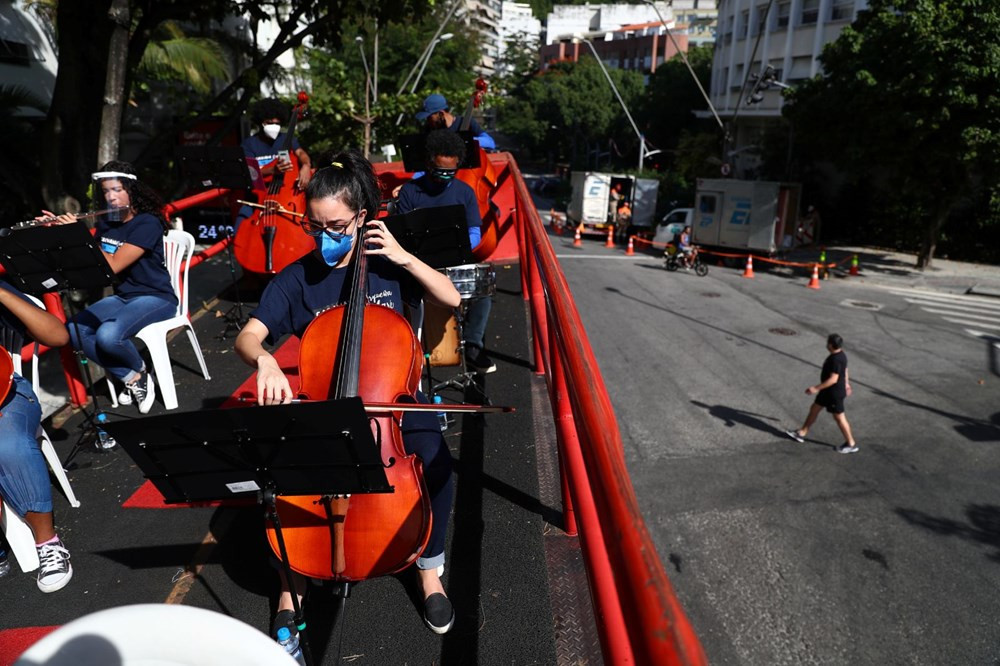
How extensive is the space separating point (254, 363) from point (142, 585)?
1.19 metres

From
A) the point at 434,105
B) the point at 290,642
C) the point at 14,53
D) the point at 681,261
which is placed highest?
the point at 14,53

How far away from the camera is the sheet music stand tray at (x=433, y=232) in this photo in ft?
12.2

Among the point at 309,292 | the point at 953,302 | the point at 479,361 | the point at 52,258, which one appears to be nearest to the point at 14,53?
the point at 52,258

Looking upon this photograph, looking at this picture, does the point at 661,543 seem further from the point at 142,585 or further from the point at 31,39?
the point at 31,39

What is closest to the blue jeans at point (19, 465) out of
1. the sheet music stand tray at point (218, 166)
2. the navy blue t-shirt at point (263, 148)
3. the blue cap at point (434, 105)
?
the sheet music stand tray at point (218, 166)

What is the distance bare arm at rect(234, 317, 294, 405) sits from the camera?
8.18 feet

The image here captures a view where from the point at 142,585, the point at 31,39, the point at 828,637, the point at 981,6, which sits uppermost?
the point at 981,6

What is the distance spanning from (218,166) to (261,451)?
17.2 ft

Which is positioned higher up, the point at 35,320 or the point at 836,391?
the point at 35,320

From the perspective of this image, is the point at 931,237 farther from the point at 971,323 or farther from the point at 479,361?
the point at 479,361

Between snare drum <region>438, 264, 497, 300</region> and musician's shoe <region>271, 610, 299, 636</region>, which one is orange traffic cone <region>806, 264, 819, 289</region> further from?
musician's shoe <region>271, 610, 299, 636</region>

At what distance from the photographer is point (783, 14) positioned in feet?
108

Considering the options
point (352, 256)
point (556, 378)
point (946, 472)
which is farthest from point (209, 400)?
point (946, 472)

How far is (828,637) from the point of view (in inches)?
242
